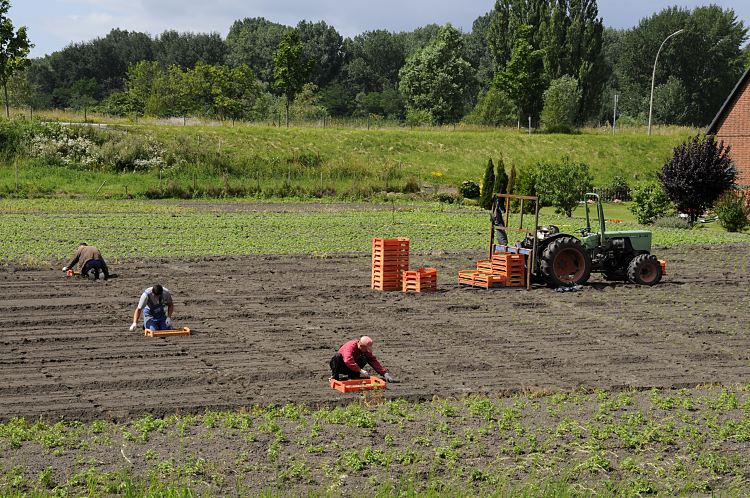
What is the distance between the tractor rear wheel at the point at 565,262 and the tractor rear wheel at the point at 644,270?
1320 mm

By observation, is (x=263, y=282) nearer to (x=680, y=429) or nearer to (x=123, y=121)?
(x=680, y=429)

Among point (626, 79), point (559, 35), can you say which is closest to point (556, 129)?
point (559, 35)

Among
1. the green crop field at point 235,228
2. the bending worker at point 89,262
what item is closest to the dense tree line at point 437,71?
the green crop field at point 235,228

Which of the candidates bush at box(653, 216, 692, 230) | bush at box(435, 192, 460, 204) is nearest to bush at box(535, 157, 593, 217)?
bush at box(653, 216, 692, 230)

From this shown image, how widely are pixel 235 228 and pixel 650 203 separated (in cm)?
1763

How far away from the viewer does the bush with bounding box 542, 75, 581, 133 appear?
76.7m

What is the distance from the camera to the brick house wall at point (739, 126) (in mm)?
47500

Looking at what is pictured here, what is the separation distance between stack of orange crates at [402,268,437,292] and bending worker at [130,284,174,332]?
21.6 ft

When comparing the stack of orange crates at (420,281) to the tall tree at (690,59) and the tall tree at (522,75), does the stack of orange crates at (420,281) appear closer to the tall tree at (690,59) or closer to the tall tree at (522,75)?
the tall tree at (522,75)

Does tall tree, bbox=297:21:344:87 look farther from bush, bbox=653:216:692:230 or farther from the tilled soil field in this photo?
the tilled soil field

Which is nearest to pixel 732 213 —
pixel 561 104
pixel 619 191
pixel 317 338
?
pixel 619 191

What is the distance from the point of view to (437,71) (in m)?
90.5

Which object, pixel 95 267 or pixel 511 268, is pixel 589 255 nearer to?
pixel 511 268

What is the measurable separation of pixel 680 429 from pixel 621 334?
19.9 feet
